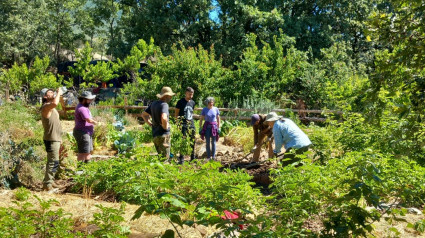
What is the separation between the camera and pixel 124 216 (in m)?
4.40

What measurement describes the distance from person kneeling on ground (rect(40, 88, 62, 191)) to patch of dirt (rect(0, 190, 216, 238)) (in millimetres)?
380

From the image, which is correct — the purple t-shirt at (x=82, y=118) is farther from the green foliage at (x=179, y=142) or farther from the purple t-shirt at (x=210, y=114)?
the purple t-shirt at (x=210, y=114)

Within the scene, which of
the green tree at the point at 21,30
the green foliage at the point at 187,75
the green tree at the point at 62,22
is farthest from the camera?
the green tree at the point at 62,22

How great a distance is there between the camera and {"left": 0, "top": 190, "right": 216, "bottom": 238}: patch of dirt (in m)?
3.96

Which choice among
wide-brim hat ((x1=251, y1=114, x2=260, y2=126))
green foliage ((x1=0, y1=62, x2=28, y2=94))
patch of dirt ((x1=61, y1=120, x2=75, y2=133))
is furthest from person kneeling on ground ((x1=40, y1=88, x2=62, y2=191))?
green foliage ((x1=0, y1=62, x2=28, y2=94))

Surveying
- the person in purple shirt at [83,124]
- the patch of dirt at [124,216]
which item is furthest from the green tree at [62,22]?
the patch of dirt at [124,216]

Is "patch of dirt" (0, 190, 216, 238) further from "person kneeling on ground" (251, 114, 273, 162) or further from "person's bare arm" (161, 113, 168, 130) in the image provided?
"person kneeling on ground" (251, 114, 273, 162)

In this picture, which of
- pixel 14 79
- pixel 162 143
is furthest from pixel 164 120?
pixel 14 79

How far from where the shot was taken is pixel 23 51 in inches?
1335

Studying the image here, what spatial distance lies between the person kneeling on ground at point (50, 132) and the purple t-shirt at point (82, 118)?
0.37 metres

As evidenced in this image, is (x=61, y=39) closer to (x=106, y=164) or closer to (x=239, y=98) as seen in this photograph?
(x=239, y=98)

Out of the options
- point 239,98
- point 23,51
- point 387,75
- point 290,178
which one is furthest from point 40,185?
point 23,51

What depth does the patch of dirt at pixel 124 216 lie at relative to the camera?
3959mm

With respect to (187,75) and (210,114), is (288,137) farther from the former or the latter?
(187,75)
